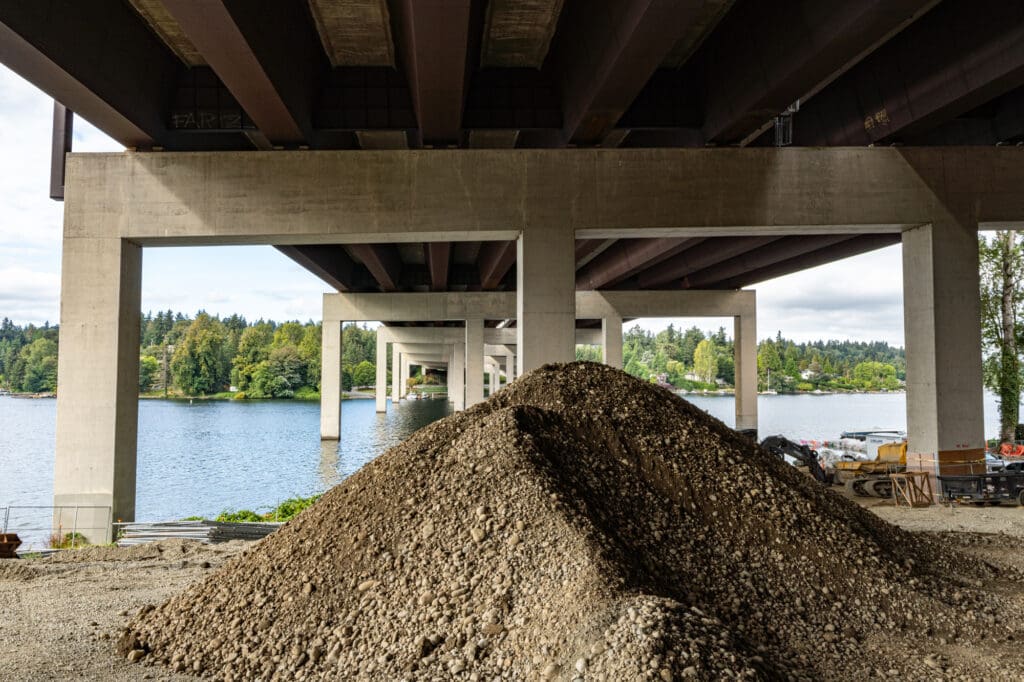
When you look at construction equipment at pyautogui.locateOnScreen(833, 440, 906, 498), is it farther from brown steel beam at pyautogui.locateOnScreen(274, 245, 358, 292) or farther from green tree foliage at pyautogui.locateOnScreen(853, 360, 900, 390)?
green tree foliage at pyautogui.locateOnScreen(853, 360, 900, 390)

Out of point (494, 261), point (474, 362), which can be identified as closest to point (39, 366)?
point (474, 362)

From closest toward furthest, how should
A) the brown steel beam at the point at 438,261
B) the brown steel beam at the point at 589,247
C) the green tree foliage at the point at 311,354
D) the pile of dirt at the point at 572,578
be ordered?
the pile of dirt at the point at 572,578 < the brown steel beam at the point at 589,247 < the brown steel beam at the point at 438,261 < the green tree foliage at the point at 311,354

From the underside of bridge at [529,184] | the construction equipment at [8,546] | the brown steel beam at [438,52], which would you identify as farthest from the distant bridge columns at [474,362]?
the construction equipment at [8,546]

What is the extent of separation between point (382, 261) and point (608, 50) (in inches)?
716

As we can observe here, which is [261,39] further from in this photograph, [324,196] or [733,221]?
[733,221]

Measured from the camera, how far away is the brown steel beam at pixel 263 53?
10148 mm

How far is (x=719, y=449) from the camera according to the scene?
883 centimetres

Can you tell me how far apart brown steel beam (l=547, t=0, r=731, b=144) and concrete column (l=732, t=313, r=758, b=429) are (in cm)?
2586

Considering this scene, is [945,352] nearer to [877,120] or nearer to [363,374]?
[877,120]

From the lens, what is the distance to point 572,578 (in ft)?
19.4

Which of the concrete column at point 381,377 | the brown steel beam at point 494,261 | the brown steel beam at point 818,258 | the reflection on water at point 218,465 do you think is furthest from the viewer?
the concrete column at point 381,377

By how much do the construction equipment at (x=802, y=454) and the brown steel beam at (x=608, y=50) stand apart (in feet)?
30.7

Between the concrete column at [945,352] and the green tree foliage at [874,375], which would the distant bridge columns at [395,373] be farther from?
the green tree foliage at [874,375]

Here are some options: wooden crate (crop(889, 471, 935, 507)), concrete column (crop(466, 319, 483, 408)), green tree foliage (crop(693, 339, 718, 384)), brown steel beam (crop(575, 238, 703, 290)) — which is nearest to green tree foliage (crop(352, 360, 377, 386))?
green tree foliage (crop(693, 339, 718, 384))
